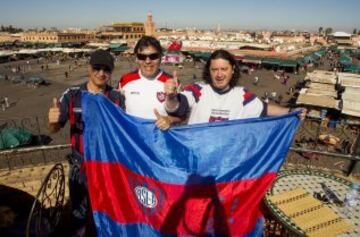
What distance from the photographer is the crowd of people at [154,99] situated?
9.96 ft

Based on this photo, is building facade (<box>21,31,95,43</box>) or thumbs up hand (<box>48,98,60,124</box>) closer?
thumbs up hand (<box>48,98,60,124</box>)

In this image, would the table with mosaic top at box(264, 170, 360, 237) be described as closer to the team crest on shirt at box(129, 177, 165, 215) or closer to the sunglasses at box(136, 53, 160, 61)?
the team crest on shirt at box(129, 177, 165, 215)

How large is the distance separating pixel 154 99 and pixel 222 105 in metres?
0.83

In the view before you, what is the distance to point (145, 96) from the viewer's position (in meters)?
3.38

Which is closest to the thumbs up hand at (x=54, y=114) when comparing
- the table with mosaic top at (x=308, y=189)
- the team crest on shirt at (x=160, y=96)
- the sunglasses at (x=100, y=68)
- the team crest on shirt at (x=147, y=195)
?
the sunglasses at (x=100, y=68)

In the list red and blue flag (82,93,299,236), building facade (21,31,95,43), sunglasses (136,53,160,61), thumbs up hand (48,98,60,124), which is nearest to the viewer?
red and blue flag (82,93,299,236)

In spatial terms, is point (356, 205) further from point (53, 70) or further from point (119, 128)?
point (53, 70)

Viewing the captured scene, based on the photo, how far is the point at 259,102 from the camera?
10.5ft

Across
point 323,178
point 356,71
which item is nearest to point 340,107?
point 323,178

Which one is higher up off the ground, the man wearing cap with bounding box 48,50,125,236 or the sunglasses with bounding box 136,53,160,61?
the sunglasses with bounding box 136,53,160,61

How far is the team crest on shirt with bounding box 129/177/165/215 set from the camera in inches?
116

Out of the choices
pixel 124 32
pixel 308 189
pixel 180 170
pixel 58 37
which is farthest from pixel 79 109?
pixel 124 32

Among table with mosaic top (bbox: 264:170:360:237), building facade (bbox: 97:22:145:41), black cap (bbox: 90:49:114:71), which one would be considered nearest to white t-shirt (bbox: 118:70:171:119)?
black cap (bbox: 90:49:114:71)

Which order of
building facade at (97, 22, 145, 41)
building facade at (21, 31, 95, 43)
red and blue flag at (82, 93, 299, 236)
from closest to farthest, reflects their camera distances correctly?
red and blue flag at (82, 93, 299, 236)
building facade at (21, 31, 95, 43)
building facade at (97, 22, 145, 41)
